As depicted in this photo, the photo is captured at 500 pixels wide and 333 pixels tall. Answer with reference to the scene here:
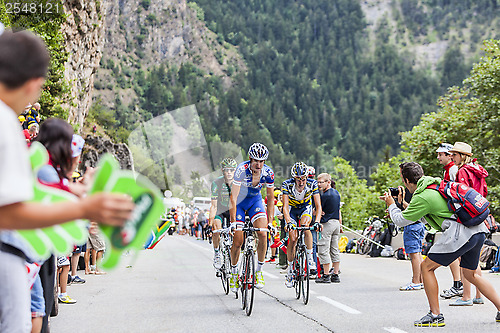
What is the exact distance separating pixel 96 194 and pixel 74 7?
4188 centimetres

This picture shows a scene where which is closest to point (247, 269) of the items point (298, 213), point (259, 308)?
point (259, 308)

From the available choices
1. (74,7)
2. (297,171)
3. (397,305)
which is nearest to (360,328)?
Result: (397,305)

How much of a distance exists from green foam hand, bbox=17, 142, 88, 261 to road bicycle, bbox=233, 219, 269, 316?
5690 mm

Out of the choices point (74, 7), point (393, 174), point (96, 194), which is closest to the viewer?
point (96, 194)

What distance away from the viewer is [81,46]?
4303 centimetres

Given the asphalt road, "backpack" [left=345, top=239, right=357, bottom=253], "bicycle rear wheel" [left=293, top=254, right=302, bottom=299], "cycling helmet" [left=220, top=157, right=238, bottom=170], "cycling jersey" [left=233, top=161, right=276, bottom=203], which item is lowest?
"backpack" [left=345, top=239, right=357, bottom=253]

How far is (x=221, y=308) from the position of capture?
8500 mm

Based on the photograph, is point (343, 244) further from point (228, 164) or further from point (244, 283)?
point (244, 283)

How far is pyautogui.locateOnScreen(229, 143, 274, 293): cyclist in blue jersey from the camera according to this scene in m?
8.59

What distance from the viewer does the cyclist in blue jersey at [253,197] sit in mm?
8594

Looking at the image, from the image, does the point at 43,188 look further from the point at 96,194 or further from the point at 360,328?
the point at 360,328

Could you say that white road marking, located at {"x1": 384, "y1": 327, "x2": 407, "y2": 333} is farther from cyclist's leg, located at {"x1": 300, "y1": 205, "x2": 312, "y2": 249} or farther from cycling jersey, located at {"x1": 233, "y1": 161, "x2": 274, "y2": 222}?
cyclist's leg, located at {"x1": 300, "y1": 205, "x2": 312, "y2": 249}

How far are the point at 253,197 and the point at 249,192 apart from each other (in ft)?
0.45

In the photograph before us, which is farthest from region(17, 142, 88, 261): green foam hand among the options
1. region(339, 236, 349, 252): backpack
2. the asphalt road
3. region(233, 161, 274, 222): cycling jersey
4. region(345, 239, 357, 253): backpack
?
region(339, 236, 349, 252): backpack
